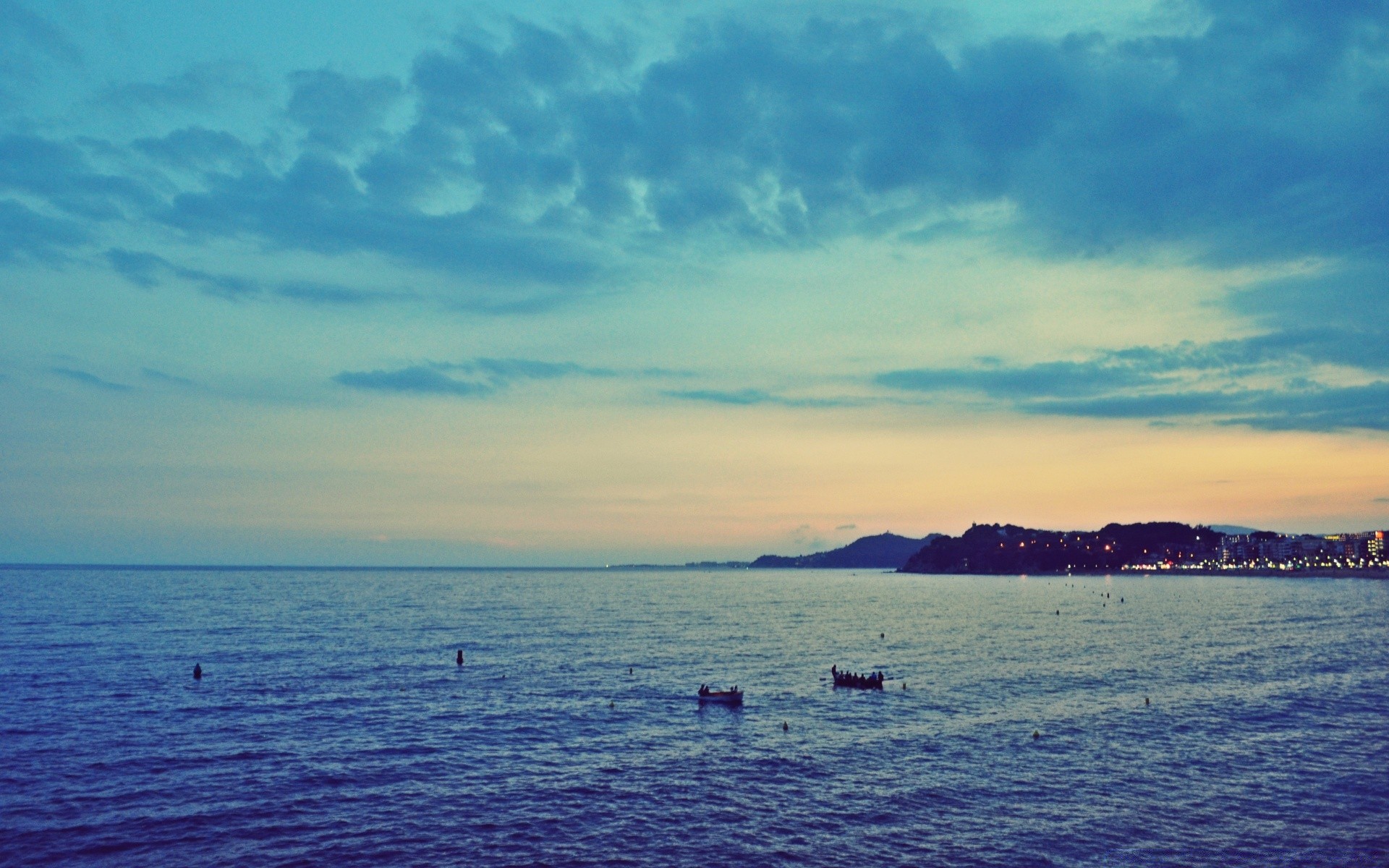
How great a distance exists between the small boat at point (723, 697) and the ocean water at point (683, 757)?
1.49 meters

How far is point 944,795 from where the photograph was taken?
47.2 m

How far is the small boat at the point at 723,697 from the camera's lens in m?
71.6

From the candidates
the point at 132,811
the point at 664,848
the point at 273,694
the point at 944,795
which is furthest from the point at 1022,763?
the point at 273,694

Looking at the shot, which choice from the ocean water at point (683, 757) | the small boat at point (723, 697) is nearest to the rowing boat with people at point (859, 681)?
the ocean water at point (683, 757)

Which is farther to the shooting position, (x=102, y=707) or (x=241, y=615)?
(x=241, y=615)

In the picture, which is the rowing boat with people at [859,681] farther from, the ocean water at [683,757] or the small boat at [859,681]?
the ocean water at [683,757]

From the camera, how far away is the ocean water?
131 feet

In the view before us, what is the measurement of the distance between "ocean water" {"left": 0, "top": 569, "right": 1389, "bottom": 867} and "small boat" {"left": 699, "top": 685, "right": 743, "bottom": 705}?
1486 millimetres

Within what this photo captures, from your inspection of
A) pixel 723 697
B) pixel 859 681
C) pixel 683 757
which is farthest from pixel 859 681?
pixel 683 757

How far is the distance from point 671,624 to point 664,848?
118 meters

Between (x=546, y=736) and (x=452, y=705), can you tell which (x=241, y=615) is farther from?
(x=546, y=736)

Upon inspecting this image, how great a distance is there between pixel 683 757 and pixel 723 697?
653 inches

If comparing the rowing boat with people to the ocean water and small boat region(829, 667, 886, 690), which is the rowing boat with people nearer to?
small boat region(829, 667, 886, 690)

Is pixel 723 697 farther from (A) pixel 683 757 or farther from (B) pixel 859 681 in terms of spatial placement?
(B) pixel 859 681
